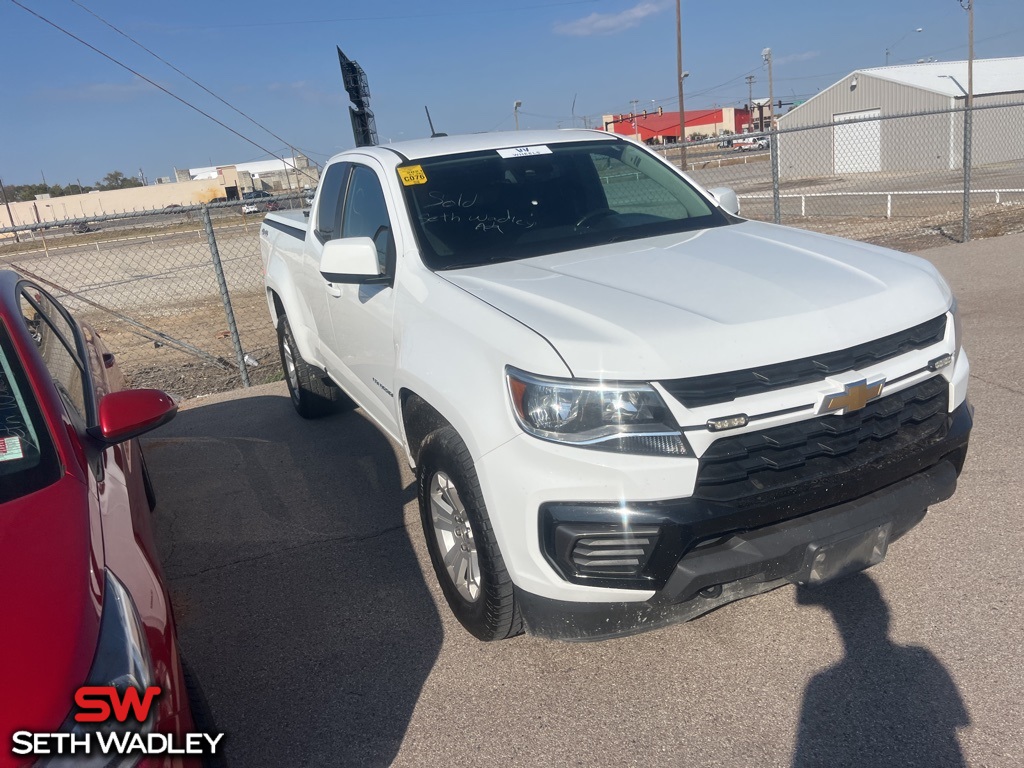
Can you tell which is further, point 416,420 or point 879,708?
point 416,420

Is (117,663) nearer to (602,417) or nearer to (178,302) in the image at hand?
(602,417)

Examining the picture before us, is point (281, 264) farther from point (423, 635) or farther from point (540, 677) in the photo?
point (540, 677)

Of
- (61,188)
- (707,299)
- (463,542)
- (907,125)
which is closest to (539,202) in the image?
(707,299)

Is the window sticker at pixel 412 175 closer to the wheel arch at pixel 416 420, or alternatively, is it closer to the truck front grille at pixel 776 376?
the wheel arch at pixel 416 420

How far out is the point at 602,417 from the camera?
256 centimetres

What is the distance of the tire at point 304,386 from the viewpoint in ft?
19.8

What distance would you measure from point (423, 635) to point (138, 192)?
225 feet

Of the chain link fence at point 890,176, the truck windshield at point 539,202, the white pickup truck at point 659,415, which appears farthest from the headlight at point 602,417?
the chain link fence at point 890,176

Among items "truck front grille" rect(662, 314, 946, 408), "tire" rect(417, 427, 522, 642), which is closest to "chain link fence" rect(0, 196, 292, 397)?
"tire" rect(417, 427, 522, 642)

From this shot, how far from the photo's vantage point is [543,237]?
3.91 metres

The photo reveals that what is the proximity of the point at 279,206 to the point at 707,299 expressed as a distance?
1900cm

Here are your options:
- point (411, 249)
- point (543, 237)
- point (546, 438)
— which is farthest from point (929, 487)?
point (411, 249)

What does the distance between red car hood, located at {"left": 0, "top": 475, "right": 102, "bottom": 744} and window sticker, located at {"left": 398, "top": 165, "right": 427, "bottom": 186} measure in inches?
86.8

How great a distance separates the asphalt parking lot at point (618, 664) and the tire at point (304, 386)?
5.48 ft
